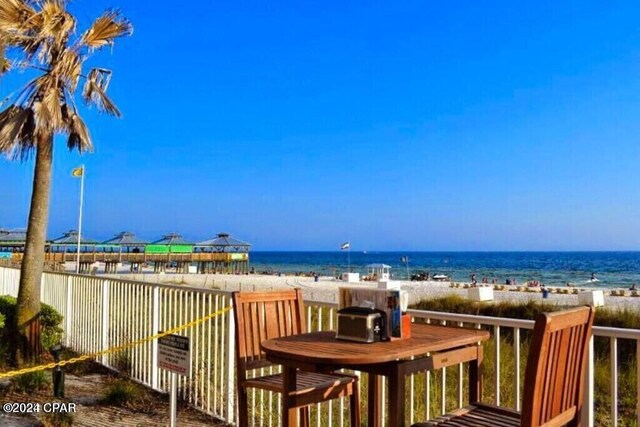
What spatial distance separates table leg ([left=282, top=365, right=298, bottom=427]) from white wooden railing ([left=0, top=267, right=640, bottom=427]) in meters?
0.98

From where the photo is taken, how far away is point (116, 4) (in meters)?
8.47

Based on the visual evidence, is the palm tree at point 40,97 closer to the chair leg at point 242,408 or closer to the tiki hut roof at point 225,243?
the chair leg at point 242,408

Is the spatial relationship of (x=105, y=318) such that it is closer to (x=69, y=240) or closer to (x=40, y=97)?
(x=40, y=97)

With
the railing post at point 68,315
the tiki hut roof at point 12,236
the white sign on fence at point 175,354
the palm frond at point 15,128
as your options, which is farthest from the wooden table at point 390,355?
the tiki hut roof at point 12,236

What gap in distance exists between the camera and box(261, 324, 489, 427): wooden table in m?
2.49

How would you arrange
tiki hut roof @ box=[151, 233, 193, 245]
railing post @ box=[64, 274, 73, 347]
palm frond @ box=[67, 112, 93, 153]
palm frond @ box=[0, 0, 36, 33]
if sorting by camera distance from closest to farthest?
palm frond @ box=[0, 0, 36, 33], railing post @ box=[64, 274, 73, 347], palm frond @ box=[67, 112, 93, 153], tiki hut roof @ box=[151, 233, 193, 245]

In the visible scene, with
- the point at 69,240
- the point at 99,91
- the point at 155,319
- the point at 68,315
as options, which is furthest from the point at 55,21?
the point at 69,240

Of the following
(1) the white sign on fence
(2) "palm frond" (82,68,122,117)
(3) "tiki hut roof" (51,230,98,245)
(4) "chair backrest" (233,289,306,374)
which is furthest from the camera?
(3) "tiki hut roof" (51,230,98,245)

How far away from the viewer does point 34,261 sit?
774 centimetres

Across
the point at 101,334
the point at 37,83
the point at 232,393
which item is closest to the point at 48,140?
the point at 37,83

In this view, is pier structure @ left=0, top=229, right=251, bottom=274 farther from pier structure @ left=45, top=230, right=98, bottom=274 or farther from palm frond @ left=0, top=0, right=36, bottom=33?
palm frond @ left=0, top=0, right=36, bottom=33

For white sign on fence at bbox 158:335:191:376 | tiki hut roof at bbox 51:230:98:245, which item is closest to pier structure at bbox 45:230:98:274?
tiki hut roof at bbox 51:230:98:245

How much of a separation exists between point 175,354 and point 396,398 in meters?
1.73

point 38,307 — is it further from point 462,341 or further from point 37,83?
point 462,341
